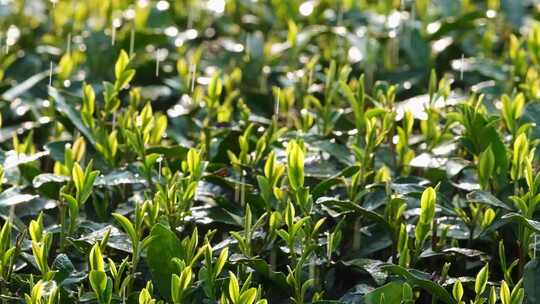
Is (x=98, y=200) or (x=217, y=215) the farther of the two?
(x=98, y=200)

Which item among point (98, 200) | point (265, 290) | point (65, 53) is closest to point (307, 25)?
point (65, 53)

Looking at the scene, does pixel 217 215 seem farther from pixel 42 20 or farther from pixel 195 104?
pixel 42 20

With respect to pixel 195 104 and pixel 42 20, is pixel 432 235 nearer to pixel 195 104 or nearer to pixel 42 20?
pixel 195 104

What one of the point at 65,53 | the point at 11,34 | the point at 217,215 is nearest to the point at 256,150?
the point at 217,215

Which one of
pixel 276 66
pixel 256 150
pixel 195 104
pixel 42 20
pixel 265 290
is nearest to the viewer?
pixel 265 290

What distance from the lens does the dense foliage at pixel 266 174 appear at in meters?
2.22

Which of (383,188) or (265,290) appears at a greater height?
(383,188)

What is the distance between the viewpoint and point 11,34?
3678 mm

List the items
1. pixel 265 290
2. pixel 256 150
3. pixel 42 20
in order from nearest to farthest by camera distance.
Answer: pixel 265 290, pixel 256 150, pixel 42 20

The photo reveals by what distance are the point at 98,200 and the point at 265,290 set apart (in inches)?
22.0

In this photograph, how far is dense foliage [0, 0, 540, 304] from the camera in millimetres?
2217

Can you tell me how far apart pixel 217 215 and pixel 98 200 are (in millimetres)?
352

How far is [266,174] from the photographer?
7.93 feet

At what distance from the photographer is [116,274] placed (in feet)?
7.02
